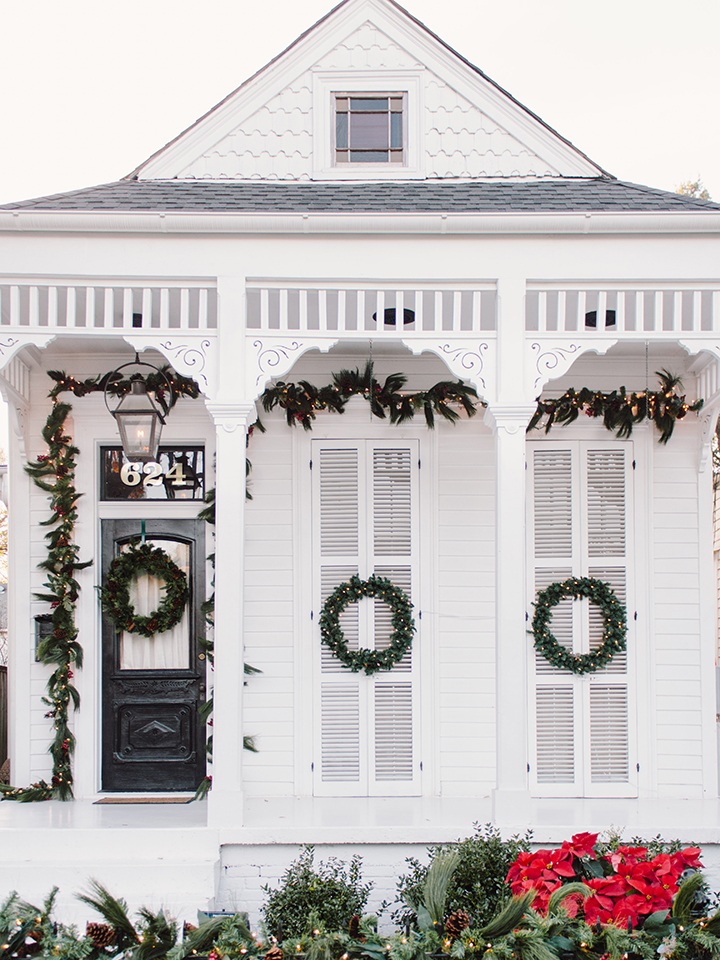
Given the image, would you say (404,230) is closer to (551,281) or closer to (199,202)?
(551,281)

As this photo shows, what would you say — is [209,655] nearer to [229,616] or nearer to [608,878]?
[229,616]

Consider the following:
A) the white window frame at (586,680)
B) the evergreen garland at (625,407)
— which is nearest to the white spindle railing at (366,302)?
the evergreen garland at (625,407)

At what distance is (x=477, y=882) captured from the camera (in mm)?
3889

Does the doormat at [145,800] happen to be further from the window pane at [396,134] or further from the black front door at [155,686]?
the window pane at [396,134]

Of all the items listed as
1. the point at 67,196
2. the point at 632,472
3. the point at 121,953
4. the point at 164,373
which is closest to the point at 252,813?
the point at 121,953

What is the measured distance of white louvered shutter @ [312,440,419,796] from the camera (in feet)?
20.6

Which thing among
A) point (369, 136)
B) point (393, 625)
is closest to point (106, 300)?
point (393, 625)

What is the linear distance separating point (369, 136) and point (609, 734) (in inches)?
198

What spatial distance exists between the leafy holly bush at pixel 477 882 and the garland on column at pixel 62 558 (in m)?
2.91

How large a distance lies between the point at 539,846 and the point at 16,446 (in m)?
4.49

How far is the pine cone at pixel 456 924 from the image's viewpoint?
3.36 m

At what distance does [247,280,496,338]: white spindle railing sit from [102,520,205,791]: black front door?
1.93 meters

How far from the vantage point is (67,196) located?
5.82 metres

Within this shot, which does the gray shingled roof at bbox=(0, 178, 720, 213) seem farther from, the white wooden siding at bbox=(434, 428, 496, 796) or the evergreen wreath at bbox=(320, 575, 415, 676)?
the evergreen wreath at bbox=(320, 575, 415, 676)
